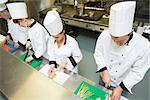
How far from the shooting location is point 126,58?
1.08 metres

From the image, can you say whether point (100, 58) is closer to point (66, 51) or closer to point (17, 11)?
point (66, 51)

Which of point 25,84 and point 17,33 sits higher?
point 17,33

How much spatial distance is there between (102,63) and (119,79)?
179 millimetres

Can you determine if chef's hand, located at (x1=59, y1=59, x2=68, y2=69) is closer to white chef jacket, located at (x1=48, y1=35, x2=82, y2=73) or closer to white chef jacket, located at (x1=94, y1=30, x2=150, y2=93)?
white chef jacket, located at (x1=48, y1=35, x2=82, y2=73)

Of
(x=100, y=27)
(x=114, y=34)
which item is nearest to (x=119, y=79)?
(x=114, y=34)

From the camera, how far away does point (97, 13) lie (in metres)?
2.56

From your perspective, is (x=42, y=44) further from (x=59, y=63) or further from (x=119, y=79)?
(x=119, y=79)

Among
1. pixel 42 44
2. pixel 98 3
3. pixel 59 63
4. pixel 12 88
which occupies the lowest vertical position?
pixel 12 88

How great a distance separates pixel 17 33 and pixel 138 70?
1432 mm

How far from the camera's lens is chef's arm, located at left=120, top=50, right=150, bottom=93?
40.3 inches

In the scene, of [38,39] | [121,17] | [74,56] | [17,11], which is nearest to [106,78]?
[74,56]

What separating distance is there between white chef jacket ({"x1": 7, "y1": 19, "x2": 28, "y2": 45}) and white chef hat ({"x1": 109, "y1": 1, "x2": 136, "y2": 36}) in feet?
3.75

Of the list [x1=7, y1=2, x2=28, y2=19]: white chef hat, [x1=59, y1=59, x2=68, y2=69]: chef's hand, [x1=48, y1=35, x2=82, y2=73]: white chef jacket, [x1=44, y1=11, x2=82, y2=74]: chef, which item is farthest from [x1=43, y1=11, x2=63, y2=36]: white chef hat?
[x1=7, y1=2, x2=28, y2=19]: white chef hat

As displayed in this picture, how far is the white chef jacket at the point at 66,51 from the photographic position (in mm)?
1363
